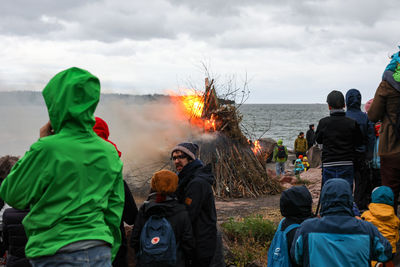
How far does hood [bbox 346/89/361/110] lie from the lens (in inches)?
243

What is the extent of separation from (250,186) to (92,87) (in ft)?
30.9

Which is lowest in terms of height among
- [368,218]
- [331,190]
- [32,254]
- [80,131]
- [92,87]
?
[368,218]

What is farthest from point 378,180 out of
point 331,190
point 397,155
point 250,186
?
point 250,186

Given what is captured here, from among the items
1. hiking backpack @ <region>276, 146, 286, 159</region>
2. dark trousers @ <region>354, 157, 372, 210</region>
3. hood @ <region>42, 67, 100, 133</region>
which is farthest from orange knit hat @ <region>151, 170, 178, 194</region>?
hiking backpack @ <region>276, 146, 286, 159</region>

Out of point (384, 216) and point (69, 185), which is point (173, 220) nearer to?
point (69, 185)

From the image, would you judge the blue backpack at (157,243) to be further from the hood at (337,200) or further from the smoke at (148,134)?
the smoke at (148,134)

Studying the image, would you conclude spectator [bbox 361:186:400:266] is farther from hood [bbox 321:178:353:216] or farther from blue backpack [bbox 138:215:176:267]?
blue backpack [bbox 138:215:176:267]

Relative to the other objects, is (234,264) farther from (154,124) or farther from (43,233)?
(154,124)

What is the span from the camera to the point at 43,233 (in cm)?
250

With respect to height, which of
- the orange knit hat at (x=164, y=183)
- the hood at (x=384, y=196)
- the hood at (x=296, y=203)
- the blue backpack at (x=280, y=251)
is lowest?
the blue backpack at (x=280, y=251)

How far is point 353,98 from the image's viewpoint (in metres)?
6.21

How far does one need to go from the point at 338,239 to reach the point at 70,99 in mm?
1963

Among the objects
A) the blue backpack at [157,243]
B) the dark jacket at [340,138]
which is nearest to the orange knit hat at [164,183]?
the blue backpack at [157,243]

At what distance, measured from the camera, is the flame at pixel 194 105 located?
1179cm
